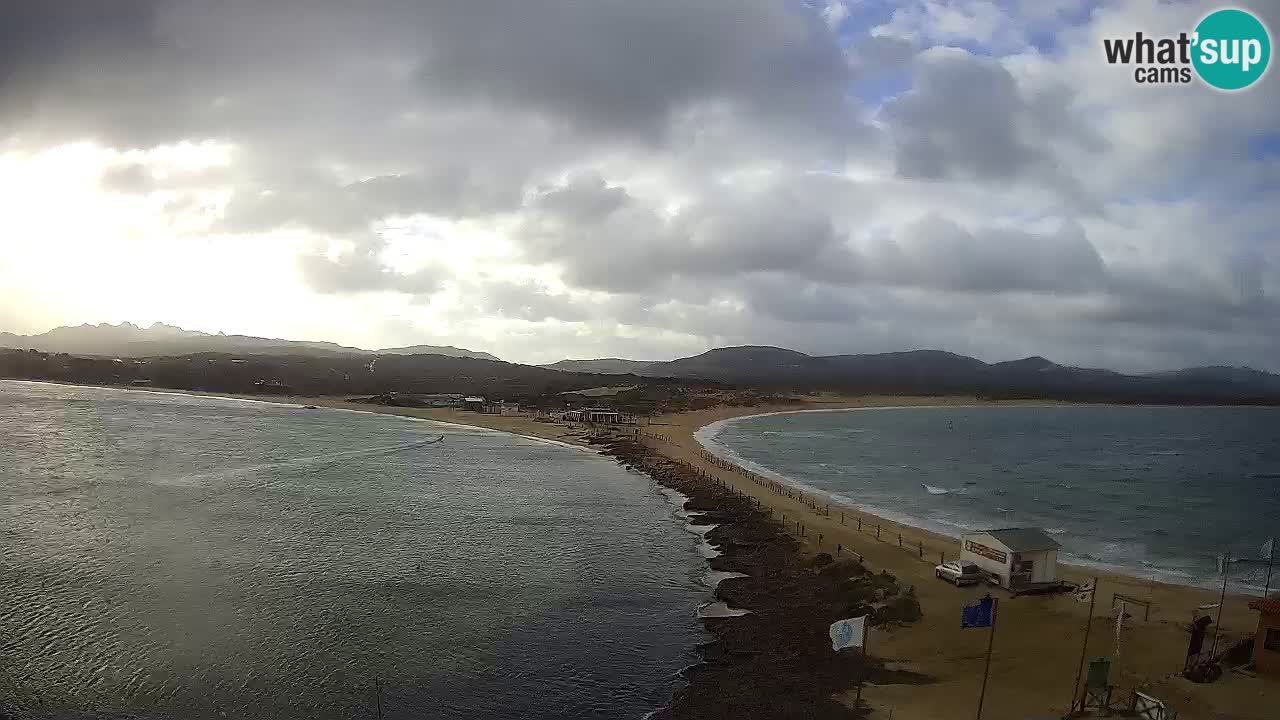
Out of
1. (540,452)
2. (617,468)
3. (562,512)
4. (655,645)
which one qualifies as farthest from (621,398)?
(655,645)

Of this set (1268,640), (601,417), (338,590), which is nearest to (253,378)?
(601,417)

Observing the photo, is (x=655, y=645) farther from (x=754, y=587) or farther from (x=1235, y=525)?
(x=1235, y=525)

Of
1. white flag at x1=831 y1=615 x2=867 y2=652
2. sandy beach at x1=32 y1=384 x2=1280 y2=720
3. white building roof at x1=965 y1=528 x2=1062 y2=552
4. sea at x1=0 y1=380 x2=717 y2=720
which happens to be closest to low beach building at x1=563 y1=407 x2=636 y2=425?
sea at x1=0 y1=380 x2=717 y2=720

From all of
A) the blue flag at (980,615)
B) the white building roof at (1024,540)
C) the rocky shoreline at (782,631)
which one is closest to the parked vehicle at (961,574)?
the white building roof at (1024,540)

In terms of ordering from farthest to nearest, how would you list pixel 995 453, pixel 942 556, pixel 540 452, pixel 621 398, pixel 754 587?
pixel 621 398 < pixel 995 453 < pixel 540 452 < pixel 942 556 < pixel 754 587

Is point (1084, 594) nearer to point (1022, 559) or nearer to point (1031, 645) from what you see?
point (1022, 559)

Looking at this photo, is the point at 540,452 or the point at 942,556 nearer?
the point at 942,556

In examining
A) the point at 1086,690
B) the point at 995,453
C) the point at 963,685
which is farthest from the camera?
the point at 995,453
